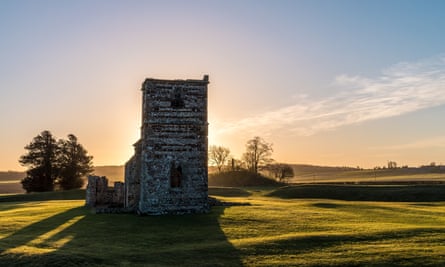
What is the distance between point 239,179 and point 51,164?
31985 mm

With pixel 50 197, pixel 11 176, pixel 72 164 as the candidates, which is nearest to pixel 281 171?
pixel 72 164

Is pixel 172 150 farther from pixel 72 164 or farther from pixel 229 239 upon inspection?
pixel 72 164

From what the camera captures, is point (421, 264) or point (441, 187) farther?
point (441, 187)

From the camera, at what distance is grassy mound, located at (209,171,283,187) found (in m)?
82.8

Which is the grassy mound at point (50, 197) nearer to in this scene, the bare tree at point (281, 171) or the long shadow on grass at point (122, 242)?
the long shadow on grass at point (122, 242)

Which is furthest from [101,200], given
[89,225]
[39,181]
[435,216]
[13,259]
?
[39,181]

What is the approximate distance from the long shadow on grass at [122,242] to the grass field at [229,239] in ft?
0.12

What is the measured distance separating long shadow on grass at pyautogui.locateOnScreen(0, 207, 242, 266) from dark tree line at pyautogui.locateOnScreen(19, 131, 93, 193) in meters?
44.0

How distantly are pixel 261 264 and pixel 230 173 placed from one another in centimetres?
7224

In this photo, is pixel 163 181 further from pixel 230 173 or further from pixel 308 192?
pixel 230 173

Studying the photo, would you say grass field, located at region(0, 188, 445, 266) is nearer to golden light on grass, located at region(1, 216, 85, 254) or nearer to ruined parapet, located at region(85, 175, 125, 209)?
golden light on grass, located at region(1, 216, 85, 254)

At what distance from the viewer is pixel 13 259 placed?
58.0 ft

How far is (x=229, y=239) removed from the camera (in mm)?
20969

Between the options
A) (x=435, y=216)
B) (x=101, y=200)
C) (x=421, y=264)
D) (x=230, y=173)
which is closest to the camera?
(x=421, y=264)
